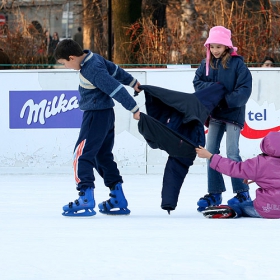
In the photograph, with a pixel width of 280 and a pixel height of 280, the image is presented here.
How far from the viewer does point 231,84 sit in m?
5.61

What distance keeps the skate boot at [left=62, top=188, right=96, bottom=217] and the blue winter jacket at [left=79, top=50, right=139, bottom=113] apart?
572 millimetres

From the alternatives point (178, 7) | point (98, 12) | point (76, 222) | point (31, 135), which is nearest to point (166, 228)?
point (76, 222)

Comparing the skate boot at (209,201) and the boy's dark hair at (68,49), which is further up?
the boy's dark hair at (68,49)

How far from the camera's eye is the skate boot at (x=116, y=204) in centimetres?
566

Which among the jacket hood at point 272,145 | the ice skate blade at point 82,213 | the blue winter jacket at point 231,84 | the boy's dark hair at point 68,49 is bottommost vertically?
the ice skate blade at point 82,213

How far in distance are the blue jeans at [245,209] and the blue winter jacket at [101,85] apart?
922 mm

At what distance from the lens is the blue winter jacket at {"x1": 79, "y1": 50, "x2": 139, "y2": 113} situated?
522 centimetres

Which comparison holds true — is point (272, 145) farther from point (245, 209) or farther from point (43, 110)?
point (43, 110)

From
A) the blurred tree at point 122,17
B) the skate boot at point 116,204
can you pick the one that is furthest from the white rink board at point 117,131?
→ the blurred tree at point 122,17

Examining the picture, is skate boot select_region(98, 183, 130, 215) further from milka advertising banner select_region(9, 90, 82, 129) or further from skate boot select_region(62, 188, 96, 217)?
milka advertising banner select_region(9, 90, 82, 129)

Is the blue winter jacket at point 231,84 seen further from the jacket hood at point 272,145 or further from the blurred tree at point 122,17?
the blurred tree at point 122,17

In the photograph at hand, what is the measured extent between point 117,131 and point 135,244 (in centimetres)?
405

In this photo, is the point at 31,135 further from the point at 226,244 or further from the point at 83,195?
the point at 226,244

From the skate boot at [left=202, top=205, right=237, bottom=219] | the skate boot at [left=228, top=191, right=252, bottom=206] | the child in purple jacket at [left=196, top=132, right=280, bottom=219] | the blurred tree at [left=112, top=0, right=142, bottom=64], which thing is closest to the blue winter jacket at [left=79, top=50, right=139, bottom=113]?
the child in purple jacket at [left=196, top=132, right=280, bottom=219]
